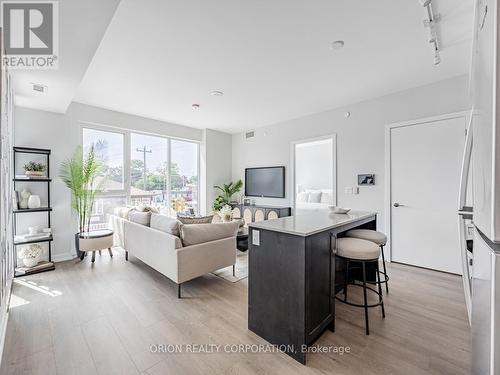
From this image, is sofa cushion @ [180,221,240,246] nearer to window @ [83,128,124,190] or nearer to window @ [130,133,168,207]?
window @ [83,128,124,190]

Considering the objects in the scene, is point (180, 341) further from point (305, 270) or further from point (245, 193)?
point (245, 193)

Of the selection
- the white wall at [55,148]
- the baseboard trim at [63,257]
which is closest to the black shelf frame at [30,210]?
the white wall at [55,148]

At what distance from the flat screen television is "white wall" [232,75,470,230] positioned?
0.16m

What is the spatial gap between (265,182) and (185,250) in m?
3.37

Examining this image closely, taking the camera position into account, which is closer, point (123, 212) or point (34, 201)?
point (34, 201)

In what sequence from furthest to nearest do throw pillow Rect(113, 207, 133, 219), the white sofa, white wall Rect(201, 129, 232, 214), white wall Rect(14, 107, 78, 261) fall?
white wall Rect(201, 129, 232, 214) → throw pillow Rect(113, 207, 133, 219) → white wall Rect(14, 107, 78, 261) → the white sofa

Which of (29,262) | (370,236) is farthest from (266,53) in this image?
(29,262)

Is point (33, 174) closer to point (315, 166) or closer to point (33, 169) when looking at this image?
point (33, 169)

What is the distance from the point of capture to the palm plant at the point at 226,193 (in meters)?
5.98

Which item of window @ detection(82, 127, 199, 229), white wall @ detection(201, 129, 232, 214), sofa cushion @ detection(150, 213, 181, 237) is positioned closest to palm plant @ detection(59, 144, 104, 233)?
window @ detection(82, 127, 199, 229)

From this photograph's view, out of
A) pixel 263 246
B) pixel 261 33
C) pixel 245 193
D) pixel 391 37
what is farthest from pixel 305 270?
pixel 245 193

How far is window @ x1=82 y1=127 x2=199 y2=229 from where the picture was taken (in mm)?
4441

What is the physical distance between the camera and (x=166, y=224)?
2.71 meters

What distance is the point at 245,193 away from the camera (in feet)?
19.8
